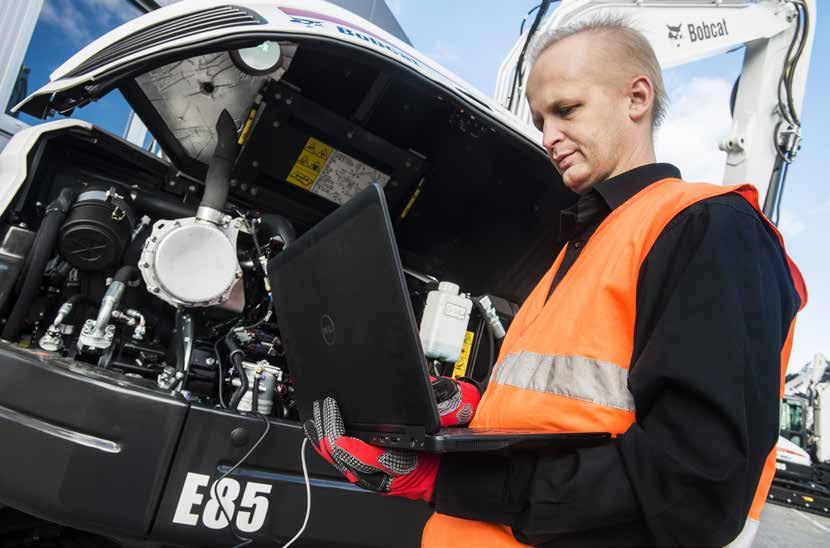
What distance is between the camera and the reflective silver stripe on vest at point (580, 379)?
34.9 inches

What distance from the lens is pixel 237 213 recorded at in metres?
2.25

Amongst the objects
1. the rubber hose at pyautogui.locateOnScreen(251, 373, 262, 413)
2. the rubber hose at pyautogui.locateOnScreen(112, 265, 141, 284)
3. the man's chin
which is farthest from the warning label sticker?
the man's chin

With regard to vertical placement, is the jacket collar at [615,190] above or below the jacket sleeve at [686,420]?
above

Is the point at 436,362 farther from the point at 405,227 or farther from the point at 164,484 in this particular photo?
the point at 164,484

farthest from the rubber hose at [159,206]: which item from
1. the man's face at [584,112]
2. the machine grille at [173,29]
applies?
the man's face at [584,112]

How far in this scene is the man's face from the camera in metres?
1.12

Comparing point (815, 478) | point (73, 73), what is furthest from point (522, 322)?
point (815, 478)

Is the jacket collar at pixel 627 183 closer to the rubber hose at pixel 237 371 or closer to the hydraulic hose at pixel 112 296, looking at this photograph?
the rubber hose at pixel 237 371

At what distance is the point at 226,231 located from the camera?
80.4 inches

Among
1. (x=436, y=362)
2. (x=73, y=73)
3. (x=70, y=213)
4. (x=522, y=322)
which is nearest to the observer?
(x=522, y=322)

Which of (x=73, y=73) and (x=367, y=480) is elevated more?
(x=73, y=73)

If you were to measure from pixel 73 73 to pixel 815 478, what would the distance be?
37.0 ft

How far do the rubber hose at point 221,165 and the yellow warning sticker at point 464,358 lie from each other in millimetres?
1262

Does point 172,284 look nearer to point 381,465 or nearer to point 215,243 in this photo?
point 215,243
